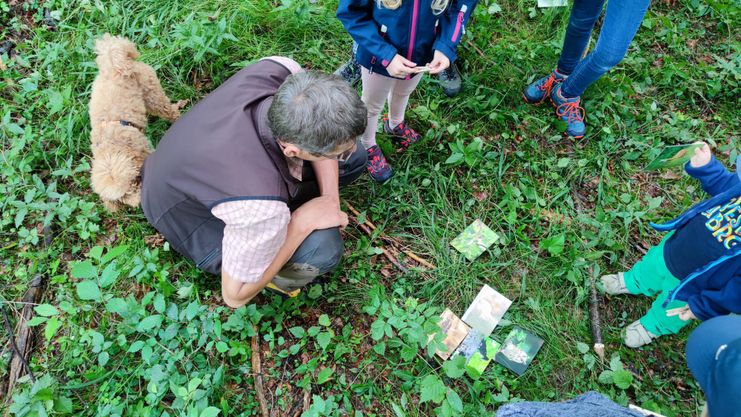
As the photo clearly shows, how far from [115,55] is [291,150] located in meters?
1.57

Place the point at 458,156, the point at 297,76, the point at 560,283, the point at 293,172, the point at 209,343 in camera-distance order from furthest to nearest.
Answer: the point at 458,156 → the point at 560,283 → the point at 209,343 → the point at 293,172 → the point at 297,76

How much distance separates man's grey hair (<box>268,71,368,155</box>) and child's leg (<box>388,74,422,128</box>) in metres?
0.99

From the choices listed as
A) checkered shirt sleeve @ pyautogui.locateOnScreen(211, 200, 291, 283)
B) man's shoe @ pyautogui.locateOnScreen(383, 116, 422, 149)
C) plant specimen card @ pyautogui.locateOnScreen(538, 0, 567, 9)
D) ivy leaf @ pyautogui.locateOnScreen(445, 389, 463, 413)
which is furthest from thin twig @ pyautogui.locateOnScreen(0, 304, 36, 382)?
plant specimen card @ pyautogui.locateOnScreen(538, 0, 567, 9)

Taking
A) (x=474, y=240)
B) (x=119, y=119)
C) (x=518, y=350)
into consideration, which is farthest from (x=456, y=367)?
(x=119, y=119)

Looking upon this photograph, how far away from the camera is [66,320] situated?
248 centimetres

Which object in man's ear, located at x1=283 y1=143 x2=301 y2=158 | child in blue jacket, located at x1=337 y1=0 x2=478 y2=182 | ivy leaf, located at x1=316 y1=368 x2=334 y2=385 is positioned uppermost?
child in blue jacket, located at x1=337 y1=0 x2=478 y2=182

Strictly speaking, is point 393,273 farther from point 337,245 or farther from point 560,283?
point 560,283

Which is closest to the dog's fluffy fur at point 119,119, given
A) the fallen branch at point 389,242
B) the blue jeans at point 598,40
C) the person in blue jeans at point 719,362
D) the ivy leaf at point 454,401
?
the fallen branch at point 389,242

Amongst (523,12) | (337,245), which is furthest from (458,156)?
(523,12)

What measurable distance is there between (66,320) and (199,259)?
3.07ft

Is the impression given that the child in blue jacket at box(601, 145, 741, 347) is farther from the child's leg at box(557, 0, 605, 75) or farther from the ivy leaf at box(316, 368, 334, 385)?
the ivy leaf at box(316, 368, 334, 385)

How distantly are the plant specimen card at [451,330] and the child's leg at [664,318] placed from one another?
1059mm

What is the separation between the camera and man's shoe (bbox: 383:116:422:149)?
10.4 ft

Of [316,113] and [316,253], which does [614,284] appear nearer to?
[316,253]
